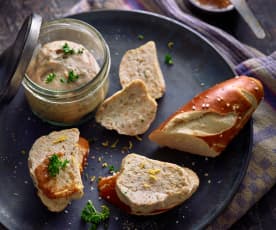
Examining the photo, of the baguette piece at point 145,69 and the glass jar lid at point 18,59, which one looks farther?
the baguette piece at point 145,69

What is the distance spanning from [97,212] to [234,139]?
0.94m

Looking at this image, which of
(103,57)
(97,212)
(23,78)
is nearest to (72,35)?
(103,57)

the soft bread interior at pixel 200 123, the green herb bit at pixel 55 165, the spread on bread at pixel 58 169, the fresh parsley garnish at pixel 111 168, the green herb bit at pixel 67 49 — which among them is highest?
the green herb bit at pixel 67 49

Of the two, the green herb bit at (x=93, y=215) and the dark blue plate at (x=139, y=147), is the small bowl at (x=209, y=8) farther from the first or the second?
the green herb bit at (x=93, y=215)

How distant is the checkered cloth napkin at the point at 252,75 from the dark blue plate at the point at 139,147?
166 millimetres

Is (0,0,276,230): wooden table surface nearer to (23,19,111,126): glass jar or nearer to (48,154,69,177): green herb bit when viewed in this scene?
(23,19,111,126): glass jar

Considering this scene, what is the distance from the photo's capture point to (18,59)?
284cm

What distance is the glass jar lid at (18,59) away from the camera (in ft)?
9.31

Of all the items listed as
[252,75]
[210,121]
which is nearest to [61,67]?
[210,121]

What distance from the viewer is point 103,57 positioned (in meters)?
3.15

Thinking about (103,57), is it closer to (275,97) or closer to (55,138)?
(55,138)

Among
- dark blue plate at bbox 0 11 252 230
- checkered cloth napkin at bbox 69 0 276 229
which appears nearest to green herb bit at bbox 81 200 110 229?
dark blue plate at bbox 0 11 252 230

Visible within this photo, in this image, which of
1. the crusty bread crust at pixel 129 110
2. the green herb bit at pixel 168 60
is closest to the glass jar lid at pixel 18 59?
the crusty bread crust at pixel 129 110

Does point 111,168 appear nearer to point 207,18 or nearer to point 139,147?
point 139,147
